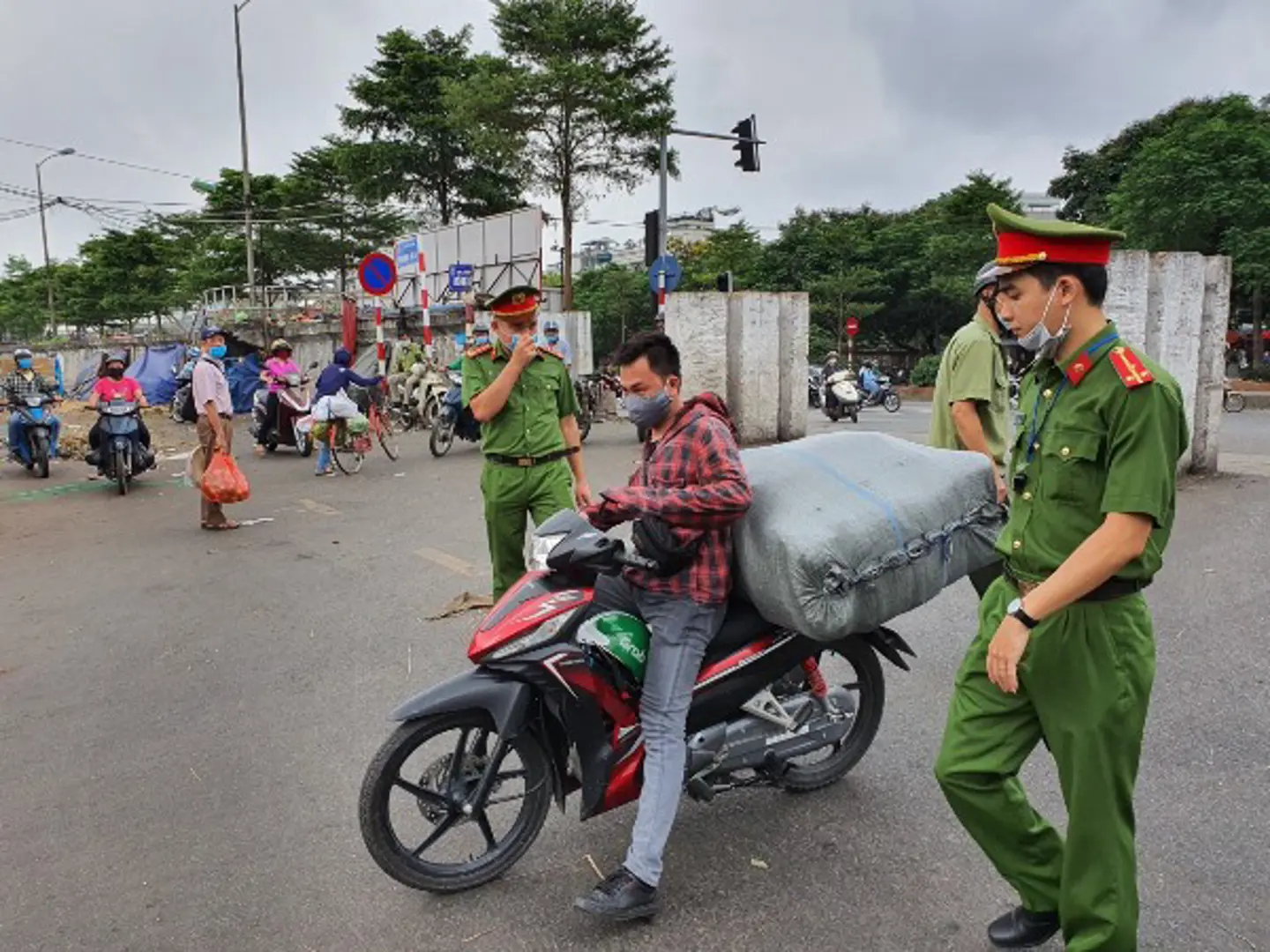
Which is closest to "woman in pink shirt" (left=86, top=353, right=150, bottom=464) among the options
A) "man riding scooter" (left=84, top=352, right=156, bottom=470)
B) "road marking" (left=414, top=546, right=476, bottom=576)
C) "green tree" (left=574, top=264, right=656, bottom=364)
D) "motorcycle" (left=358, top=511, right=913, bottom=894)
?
"man riding scooter" (left=84, top=352, right=156, bottom=470)

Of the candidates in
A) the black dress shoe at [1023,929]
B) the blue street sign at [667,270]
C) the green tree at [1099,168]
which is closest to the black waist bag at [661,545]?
the black dress shoe at [1023,929]

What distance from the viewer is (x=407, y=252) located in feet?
94.4

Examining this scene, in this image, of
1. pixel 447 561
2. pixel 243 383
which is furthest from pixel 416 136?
pixel 447 561

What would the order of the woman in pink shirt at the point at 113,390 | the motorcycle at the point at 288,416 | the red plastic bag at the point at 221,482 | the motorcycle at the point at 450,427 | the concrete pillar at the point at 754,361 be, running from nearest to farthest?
the red plastic bag at the point at 221,482
the woman in pink shirt at the point at 113,390
the concrete pillar at the point at 754,361
the motorcycle at the point at 450,427
the motorcycle at the point at 288,416

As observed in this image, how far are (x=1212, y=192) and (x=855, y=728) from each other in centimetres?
2255

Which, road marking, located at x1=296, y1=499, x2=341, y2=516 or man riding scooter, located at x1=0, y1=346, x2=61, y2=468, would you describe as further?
man riding scooter, located at x1=0, y1=346, x2=61, y2=468

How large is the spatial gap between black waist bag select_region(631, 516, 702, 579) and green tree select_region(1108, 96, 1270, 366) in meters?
22.0

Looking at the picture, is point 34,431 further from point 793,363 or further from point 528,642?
point 528,642

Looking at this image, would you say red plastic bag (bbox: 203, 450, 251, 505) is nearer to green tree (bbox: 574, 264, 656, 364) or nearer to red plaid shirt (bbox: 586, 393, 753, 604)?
red plaid shirt (bbox: 586, 393, 753, 604)

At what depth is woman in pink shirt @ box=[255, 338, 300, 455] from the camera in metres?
13.4

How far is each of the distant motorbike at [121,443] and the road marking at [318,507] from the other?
2194mm

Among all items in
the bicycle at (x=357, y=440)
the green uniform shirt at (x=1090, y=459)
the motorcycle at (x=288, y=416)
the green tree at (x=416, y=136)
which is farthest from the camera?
the green tree at (x=416, y=136)

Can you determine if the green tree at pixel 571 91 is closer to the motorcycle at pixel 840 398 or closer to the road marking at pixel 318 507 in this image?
the motorcycle at pixel 840 398

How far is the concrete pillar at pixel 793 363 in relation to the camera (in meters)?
11.2
